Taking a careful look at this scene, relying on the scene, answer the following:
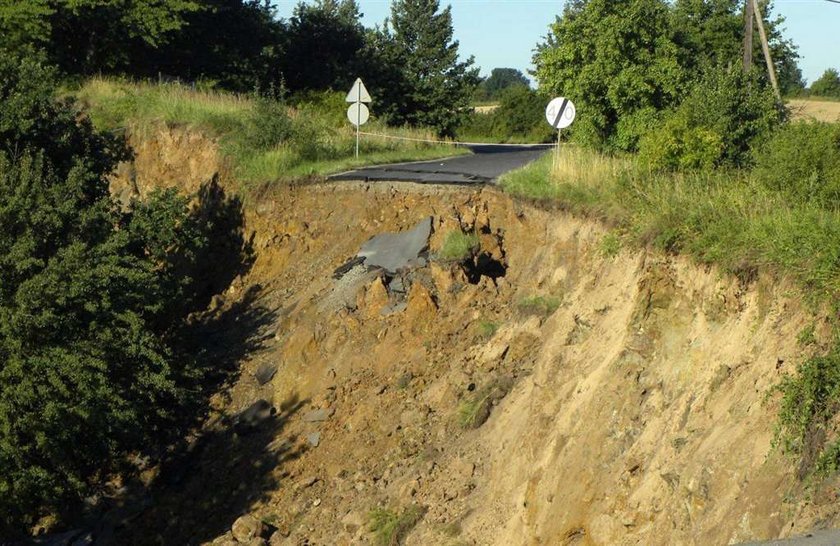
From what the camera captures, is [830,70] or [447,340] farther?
[830,70]

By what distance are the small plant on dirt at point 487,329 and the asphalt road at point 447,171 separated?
388cm

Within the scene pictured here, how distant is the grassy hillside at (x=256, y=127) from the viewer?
2372 centimetres

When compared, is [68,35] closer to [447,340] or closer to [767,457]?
[447,340]

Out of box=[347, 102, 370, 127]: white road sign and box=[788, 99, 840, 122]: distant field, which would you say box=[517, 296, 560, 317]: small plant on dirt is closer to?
box=[788, 99, 840, 122]: distant field

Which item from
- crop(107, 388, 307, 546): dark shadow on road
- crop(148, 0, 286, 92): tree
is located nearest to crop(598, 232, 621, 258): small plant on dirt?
crop(107, 388, 307, 546): dark shadow on road

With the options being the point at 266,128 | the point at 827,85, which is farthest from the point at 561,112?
the point at 827,85

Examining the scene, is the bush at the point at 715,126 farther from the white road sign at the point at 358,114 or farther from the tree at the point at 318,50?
the tree at the point at 318,50

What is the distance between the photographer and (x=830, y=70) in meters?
58.0

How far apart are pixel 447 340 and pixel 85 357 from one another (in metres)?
5.29

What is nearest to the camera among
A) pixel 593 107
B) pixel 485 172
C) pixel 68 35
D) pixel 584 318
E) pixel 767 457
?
pixel 767 457

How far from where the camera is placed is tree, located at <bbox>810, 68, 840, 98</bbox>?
178 feet

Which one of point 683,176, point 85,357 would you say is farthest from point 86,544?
point 683,176

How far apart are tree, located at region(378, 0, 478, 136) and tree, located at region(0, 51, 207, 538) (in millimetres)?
20231

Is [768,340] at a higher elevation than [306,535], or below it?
higher
